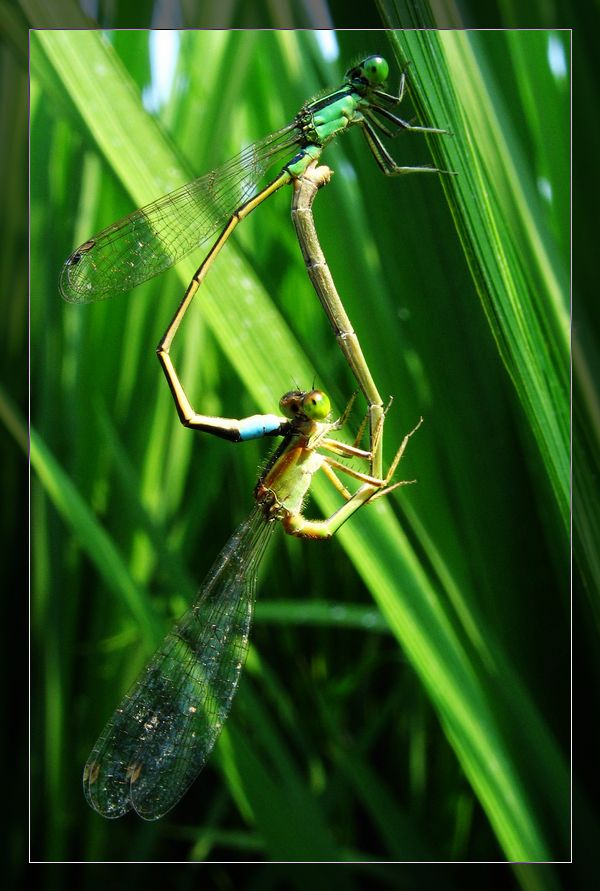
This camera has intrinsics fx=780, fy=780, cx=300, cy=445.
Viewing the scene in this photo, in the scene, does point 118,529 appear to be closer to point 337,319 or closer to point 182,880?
point 337,319

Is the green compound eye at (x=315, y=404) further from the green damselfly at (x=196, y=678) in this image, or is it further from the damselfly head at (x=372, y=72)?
the damselfly head at (x=372, y=72)

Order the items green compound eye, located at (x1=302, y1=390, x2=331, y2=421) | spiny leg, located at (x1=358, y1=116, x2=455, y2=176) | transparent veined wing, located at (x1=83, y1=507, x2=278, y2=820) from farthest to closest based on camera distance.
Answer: transparent veined wing, located at (x1=83, y1=507, x2=278, y2=820) → spiny leg, located at (x1=358, y1=116, x2=455, y2=176) → green compound eye, located at (x1=302, y1=390, x2=331, y2=421)

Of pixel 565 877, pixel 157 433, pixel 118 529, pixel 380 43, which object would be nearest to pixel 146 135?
pixel 380 43

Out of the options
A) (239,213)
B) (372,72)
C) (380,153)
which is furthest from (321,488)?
(372,72)

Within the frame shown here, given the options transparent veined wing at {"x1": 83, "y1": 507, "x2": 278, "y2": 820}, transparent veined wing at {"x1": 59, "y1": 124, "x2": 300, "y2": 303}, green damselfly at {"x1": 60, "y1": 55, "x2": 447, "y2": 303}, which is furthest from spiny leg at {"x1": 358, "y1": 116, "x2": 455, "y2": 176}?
transparent veined wing at {"x1": 83, "y1": 507, "x2": 278, "y2": 820}

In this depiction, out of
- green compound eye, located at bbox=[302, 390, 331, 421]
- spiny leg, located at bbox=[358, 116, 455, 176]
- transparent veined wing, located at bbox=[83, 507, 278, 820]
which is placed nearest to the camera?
green compound eye, located at bbox=[302, 390, 331, 421]

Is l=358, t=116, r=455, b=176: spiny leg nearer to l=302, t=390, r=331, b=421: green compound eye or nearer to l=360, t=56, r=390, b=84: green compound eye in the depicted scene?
l=360, t=56, r=390, b=84: green compound eye

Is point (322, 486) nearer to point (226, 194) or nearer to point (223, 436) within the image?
point (223, 436)

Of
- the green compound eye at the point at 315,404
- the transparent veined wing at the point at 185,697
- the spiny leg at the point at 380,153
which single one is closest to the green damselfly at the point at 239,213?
the spiny leg at the point at 380,153
